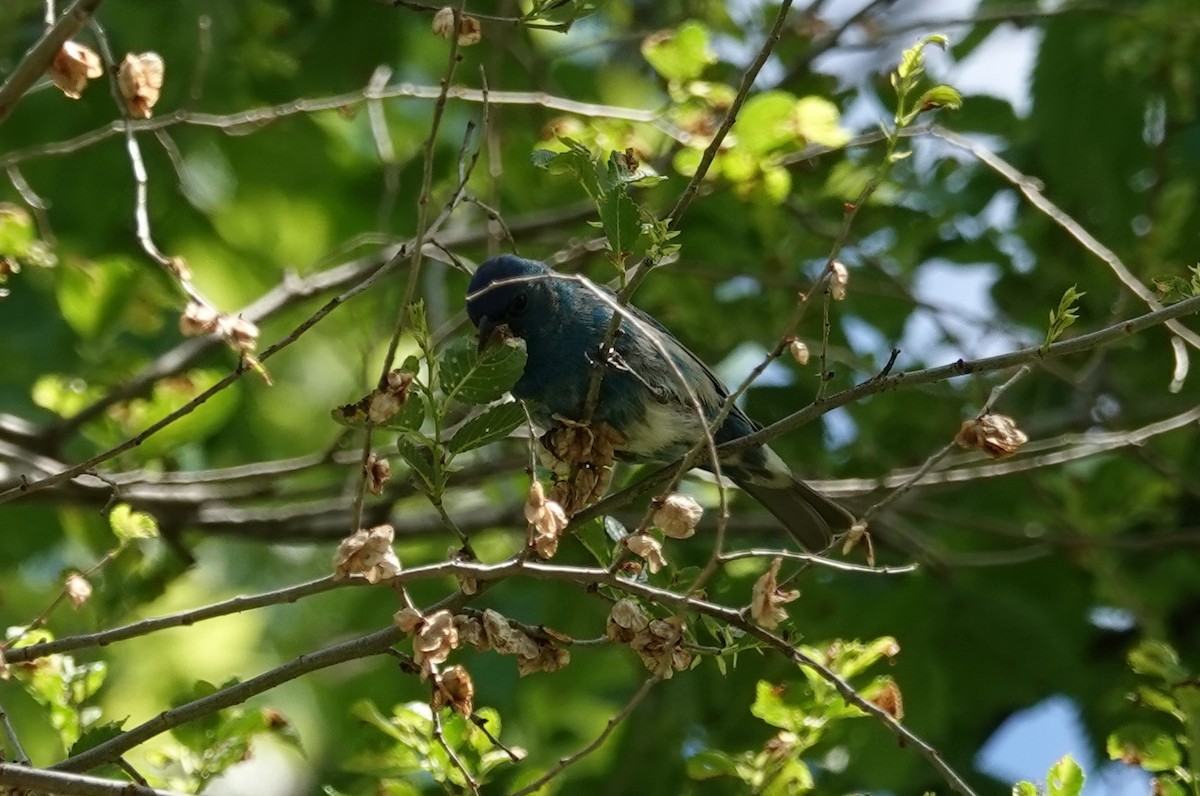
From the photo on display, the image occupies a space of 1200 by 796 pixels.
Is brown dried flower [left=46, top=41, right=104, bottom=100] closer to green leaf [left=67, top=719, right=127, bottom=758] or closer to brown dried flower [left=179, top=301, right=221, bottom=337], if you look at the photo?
brown dried flower [left=179, top=301, right=221, bottom=337]

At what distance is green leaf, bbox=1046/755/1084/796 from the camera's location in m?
2.74

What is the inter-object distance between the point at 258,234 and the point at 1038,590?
11.6ft

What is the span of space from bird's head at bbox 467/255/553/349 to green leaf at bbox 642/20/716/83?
66 cm

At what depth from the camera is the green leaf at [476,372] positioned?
99.4 inches

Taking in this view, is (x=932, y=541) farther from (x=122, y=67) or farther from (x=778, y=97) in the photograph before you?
(x=122, y=67)

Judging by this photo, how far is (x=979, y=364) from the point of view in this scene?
2498 millimetres

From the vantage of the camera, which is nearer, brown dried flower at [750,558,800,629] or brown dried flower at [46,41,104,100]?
brown dried flower at [750,558,800,629]

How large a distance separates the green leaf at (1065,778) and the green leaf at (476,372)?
125 cm

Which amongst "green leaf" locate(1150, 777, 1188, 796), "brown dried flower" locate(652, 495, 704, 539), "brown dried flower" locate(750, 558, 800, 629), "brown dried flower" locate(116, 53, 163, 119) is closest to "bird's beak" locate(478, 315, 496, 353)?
"brown dried flower" locate(116, 53, 163, 119)

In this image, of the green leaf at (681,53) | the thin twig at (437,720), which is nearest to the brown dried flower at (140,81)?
the thin twig at (437,720)

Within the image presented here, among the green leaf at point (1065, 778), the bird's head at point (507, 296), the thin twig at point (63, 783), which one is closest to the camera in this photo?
the thin twig at point (63, 783)

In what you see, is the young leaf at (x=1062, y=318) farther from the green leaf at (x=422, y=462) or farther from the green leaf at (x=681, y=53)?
the green leaf at (x=681, y=53)

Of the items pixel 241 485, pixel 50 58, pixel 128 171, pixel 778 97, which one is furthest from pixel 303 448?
pixel 50 58

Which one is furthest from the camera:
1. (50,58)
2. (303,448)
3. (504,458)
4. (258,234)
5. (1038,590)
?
(303,448)
